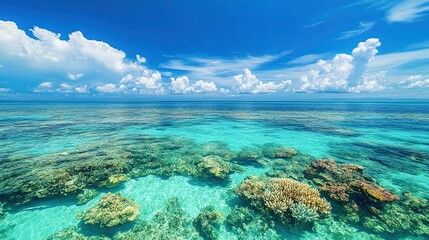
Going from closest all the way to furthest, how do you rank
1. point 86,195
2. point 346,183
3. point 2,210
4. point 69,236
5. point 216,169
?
point 69,236
point 2,210
point 86,195
point 346,183
point 216,169

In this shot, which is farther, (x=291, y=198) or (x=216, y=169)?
(x=216, y=169)

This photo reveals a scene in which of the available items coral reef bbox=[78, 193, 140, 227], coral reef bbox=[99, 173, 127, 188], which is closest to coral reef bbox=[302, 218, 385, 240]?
coral reef bbox=[78, 193, 140, 227]

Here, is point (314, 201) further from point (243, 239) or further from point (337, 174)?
point (337, 174)

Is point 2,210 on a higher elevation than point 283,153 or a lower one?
higher

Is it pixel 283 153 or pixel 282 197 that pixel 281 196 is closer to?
pixel 282 197

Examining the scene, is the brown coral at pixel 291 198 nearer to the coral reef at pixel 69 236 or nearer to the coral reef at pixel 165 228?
the coral reef at pixel 165 228

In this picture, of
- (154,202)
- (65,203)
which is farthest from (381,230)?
(65,203)

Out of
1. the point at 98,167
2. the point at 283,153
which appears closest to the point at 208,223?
the point at 98,167

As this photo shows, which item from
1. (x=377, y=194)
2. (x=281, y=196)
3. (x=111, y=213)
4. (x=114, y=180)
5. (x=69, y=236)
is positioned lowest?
(x=69, y=236)

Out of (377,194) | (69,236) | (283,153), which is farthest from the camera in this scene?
(283,153)

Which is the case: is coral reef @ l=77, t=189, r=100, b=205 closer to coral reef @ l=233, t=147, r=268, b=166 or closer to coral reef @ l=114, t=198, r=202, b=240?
coral reef @ l=114, t=198, r=202, b=240
